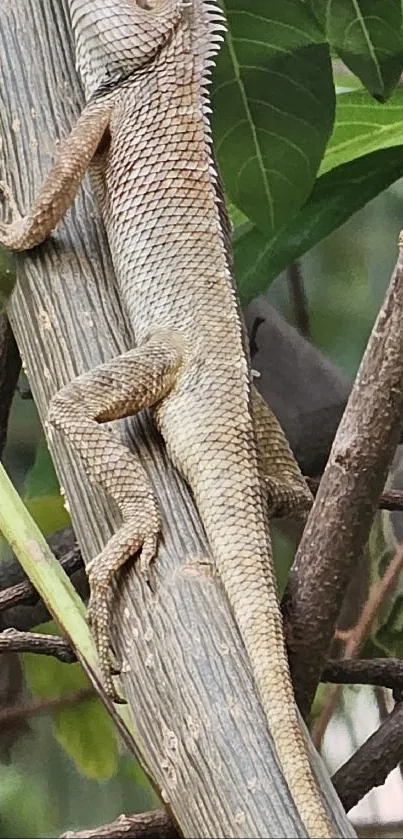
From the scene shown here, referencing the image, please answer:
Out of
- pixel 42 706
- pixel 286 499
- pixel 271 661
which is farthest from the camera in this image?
pixel 42 706

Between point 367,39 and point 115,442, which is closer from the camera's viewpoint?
point 115,442

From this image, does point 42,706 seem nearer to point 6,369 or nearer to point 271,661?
point 6,369

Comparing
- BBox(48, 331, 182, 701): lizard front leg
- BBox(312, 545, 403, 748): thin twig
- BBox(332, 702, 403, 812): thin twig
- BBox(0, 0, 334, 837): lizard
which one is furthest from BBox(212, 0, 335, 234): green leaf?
BBox(332, 702, 403, 812): thin twig

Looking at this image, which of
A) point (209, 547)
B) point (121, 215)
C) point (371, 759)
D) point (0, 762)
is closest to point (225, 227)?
point (121, 215)

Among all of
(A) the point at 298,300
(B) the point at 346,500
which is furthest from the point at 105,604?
(A) the point at 298,300

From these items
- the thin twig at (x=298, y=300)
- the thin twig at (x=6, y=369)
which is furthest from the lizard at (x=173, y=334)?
the thin twig at (x=298, y=300)

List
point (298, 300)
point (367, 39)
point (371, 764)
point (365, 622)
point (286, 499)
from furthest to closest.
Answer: point (298, 300)
point (365, 622)
point (367, 39)
point (286, 499)
point (371, 764)
